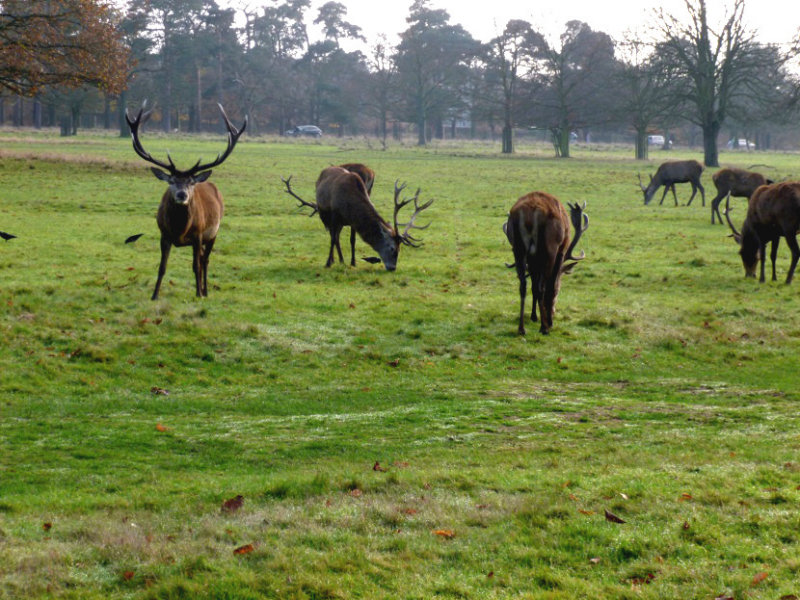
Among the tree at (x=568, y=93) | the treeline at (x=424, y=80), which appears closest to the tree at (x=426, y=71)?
the treeline at (x=424, y=80)

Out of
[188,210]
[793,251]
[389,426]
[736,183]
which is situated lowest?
[389,426]

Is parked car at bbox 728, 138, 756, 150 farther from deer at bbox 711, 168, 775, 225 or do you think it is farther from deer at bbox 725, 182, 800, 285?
deer at bbox 725, 182, 800, 285

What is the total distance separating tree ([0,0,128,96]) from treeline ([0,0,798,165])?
261 mm

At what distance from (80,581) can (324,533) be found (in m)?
1.44

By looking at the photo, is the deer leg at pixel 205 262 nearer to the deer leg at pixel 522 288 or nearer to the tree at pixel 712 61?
the deer leg at pixel 522 288

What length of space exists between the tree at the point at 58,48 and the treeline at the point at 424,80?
0.26 m

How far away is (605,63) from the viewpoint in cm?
6938

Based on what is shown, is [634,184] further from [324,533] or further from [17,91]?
[324,533]

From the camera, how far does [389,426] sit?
29.1 ft

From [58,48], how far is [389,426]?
29.6 meters

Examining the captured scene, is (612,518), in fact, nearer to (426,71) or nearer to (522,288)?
(522,288)

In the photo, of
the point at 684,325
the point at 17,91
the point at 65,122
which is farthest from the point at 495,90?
the point at 684,325

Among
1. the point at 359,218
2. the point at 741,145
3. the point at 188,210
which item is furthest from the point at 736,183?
the point at 741,145

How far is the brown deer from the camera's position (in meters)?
12.4
